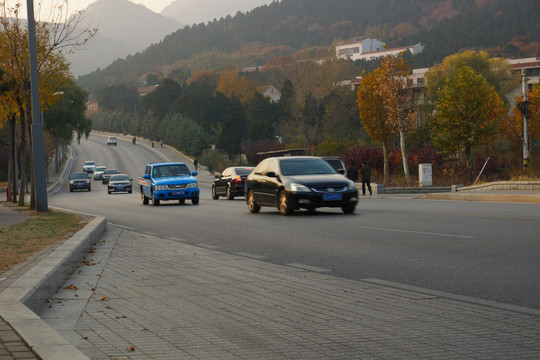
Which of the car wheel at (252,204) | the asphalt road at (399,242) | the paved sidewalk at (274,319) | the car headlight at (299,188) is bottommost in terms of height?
the paved sidewalk at (274,319)

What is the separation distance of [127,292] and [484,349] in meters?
4.27

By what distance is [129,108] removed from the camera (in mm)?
183750

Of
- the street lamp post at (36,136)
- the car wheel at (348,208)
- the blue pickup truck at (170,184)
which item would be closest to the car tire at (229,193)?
the blue pickup truck at (170,184)

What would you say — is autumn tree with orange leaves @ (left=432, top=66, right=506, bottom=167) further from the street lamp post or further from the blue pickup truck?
the street lamp post

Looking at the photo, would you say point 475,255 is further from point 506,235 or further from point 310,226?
point 310,226

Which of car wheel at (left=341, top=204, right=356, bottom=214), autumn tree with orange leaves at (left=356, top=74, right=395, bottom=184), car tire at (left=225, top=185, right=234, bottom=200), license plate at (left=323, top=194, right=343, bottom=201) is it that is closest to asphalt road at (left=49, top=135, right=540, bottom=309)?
car wheel at (left=341, top=204, right=356, bottom=214)

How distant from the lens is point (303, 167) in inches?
809

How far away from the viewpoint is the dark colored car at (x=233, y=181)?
33.0 metres

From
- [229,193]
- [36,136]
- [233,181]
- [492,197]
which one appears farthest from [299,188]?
[229,193]

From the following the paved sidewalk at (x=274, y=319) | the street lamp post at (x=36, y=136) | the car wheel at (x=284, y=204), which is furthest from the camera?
the street lamp post at (x=36, y=136)

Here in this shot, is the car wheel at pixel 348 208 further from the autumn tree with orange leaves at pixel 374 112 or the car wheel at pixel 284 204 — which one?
the autumn tree with orange leaves at pixel 374 112

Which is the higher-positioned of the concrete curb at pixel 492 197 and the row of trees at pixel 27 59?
the row of trees at pixel 27 59

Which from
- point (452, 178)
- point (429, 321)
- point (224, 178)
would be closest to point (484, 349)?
point (429, 321)

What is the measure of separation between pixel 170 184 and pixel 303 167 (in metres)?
10.5
